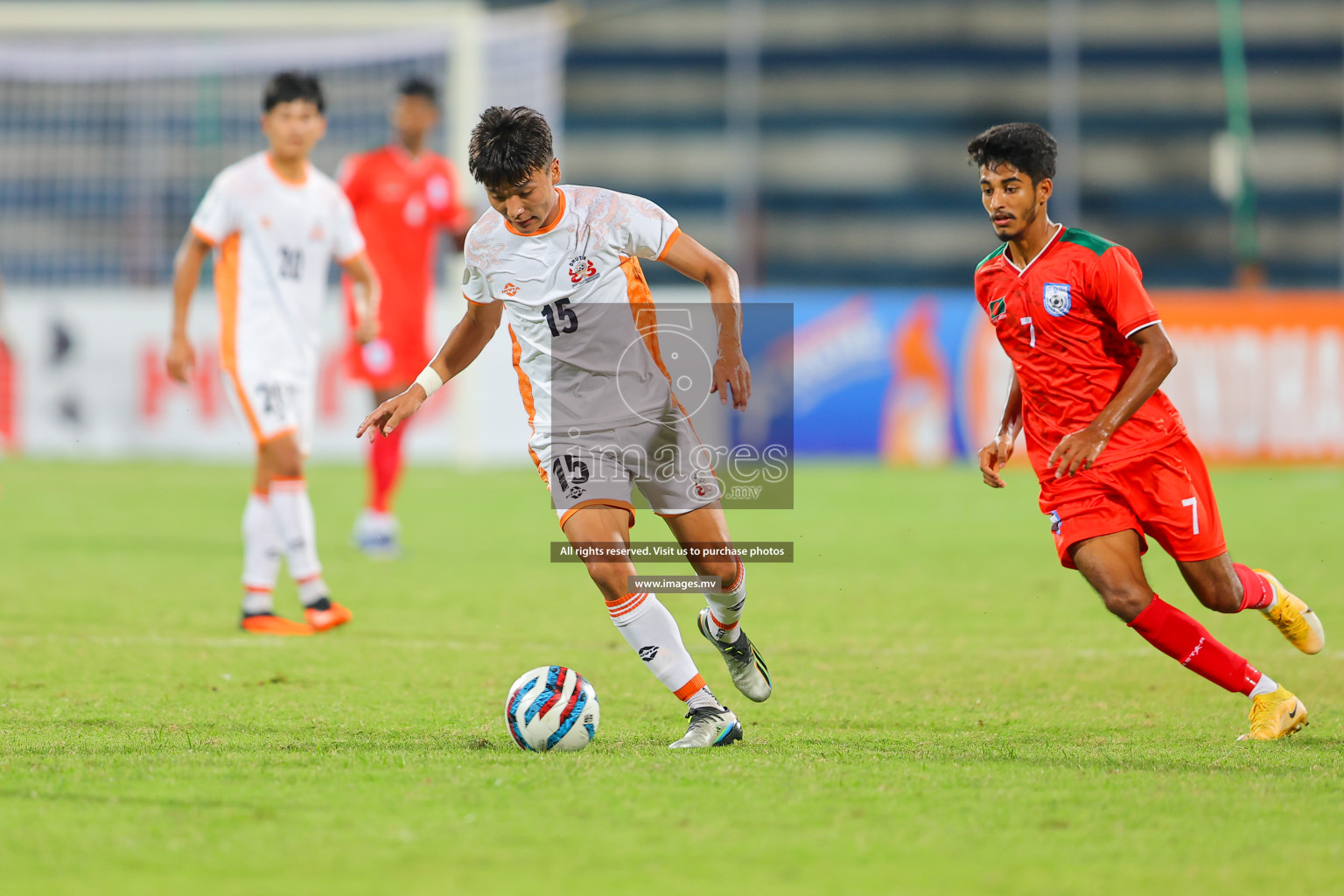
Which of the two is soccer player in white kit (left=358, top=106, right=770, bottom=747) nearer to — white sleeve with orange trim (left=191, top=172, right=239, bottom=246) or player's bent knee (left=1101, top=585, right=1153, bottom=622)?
player's bent knee (left=1101, top=585, right=1153, bottom=622)

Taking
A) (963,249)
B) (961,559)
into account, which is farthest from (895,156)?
(961,559)

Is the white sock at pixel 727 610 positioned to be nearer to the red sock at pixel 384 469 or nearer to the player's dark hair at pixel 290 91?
the player's dark hair at pixel 290 91

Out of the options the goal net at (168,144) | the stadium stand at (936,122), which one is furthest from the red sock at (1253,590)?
the stadium stand at (936,122)

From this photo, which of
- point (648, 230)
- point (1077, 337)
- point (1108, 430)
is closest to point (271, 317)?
point (648, 230)

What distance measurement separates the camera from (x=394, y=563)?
9273mm

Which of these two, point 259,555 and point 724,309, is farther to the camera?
point 259,555

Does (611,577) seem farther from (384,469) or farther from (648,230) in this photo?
(384,469)

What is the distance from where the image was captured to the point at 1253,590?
4863 mm

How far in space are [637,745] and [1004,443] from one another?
1.62 meters

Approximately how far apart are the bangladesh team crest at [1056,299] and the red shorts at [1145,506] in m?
0.51

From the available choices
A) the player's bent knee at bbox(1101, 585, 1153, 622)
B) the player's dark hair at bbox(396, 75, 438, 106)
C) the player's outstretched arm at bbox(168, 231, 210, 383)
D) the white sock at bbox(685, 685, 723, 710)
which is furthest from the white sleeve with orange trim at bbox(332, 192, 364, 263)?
the player's bent knee at bbox(1101, 585, 1153, 622)

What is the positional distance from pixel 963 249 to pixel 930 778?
28478 mm

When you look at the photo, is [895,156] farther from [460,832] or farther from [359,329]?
[460,832]

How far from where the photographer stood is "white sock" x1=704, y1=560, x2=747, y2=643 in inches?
193
